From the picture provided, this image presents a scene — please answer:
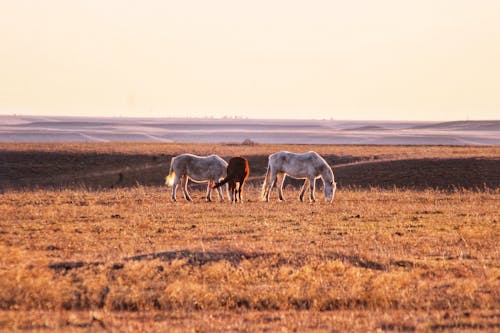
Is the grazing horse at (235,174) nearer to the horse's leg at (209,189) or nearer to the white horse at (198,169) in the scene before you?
the horse's leg at (209,189)

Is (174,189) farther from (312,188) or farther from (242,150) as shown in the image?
(242,150)

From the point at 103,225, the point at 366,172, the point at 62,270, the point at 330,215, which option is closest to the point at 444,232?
the point at 330,215

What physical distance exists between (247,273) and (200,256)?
4.54ft

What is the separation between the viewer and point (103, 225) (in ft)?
64.7

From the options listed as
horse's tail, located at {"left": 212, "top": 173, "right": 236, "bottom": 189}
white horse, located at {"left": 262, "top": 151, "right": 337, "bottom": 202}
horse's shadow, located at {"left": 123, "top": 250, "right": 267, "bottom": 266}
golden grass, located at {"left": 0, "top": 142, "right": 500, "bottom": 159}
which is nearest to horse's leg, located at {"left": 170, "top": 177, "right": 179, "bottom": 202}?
horse's tail, located at {"left": 212, "top": 173, "right": 236, "bottom": 189}

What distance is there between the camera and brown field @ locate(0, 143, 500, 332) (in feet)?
36.4

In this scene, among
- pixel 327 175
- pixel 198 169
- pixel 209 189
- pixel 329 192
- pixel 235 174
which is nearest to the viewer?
pixel 235 174

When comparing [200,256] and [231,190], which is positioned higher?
[200,256]

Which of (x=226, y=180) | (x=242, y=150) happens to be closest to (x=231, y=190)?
(x=226, y=180)

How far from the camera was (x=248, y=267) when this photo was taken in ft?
45.6

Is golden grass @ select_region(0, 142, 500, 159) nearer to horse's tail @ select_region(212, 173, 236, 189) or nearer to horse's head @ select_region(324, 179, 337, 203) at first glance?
horse's head @ select_region(324, 179, 337, 203)

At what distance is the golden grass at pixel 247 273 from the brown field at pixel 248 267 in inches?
Answer: 1.1

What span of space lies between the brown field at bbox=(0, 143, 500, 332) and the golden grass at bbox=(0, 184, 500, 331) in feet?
0.09

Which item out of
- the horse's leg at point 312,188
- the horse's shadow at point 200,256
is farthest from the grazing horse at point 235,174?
the horse's shadow at point 200,256
